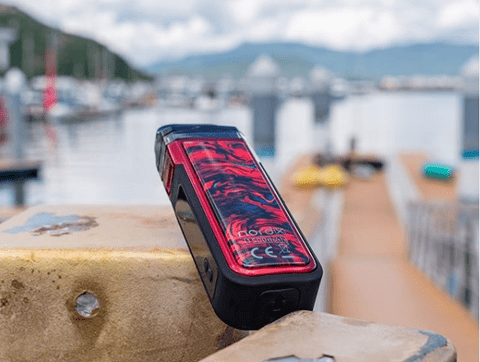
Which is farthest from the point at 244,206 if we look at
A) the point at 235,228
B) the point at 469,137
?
the point at 469,137

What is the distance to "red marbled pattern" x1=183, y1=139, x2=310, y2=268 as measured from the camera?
58.1 inches

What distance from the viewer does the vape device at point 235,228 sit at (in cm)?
144

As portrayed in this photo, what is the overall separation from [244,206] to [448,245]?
6218mm

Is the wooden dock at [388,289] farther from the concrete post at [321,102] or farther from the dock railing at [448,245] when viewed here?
the concrete post at [321,102]

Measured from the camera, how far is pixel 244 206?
158cm

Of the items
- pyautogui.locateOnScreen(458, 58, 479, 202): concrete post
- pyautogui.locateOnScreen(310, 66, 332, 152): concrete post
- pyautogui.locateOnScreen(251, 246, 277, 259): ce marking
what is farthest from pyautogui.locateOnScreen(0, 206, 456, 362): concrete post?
pyautogui.locateOnScreen(310, 66, 332, 152): concrete post

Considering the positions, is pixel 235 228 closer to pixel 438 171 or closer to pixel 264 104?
pixel 264 104

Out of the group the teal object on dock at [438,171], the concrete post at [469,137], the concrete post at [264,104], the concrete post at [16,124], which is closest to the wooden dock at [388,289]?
the concrete post at [469,137]

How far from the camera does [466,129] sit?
12570 millimetres

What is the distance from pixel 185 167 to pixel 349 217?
1156 centimetres

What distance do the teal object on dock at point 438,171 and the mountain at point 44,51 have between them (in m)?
71.6

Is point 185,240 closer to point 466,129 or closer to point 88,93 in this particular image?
point 466,129

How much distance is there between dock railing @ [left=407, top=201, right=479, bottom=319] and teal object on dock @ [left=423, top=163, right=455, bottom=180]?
7.80m

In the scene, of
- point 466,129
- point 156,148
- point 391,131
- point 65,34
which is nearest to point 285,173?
point 466,129
